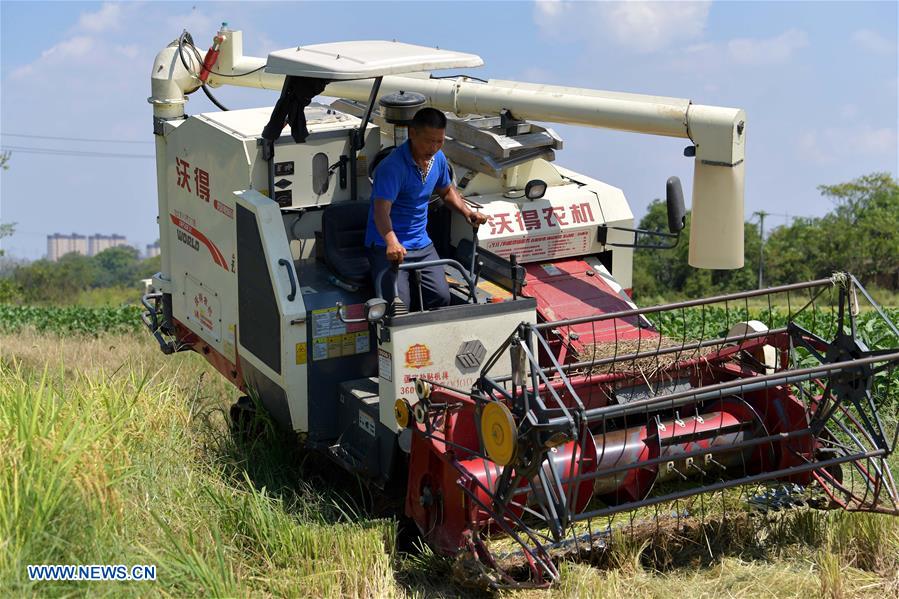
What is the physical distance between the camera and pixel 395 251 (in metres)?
6.63

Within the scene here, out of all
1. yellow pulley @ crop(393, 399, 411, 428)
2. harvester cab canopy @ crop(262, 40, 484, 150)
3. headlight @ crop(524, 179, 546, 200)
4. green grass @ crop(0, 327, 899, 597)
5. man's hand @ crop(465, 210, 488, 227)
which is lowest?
green grass @ crop(0, 327, 899, 597)

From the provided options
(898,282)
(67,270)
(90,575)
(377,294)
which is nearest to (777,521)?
(377,294)

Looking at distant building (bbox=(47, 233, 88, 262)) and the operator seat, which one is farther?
distant building (bbox=(47, 233, 88, 262))

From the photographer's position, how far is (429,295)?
7.10 meters

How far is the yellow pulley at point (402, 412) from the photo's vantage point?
6.17 m

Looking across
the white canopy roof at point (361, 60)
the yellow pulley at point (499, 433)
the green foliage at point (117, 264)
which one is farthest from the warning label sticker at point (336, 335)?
the green foliage at point (117, 264)

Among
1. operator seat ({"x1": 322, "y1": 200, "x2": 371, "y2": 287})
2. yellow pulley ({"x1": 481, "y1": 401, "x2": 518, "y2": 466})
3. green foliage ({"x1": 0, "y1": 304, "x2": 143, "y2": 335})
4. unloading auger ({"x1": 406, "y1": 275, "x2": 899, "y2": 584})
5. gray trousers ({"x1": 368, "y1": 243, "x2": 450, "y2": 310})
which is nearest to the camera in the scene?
yellow pulley ({"x1": 481, "y1": 401, "x2": 518, "y2": 466})

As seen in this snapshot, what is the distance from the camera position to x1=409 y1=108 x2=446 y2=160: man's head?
684 centimetres

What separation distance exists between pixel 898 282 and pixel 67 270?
33017 mm

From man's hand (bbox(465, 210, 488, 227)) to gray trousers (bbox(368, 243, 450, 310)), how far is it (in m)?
0.37

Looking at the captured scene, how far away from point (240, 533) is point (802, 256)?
96.6ft

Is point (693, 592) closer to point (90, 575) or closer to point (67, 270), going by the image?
point (90, 575)

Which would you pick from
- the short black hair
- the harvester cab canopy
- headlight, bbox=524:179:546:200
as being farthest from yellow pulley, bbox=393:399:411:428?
headlight, bbox=524:179:546:200

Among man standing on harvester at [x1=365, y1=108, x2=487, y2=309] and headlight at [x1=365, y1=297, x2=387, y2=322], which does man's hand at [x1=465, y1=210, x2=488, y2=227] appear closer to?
man standing on harvester at [x1=365, y1=108, x2=487, y2=309]
